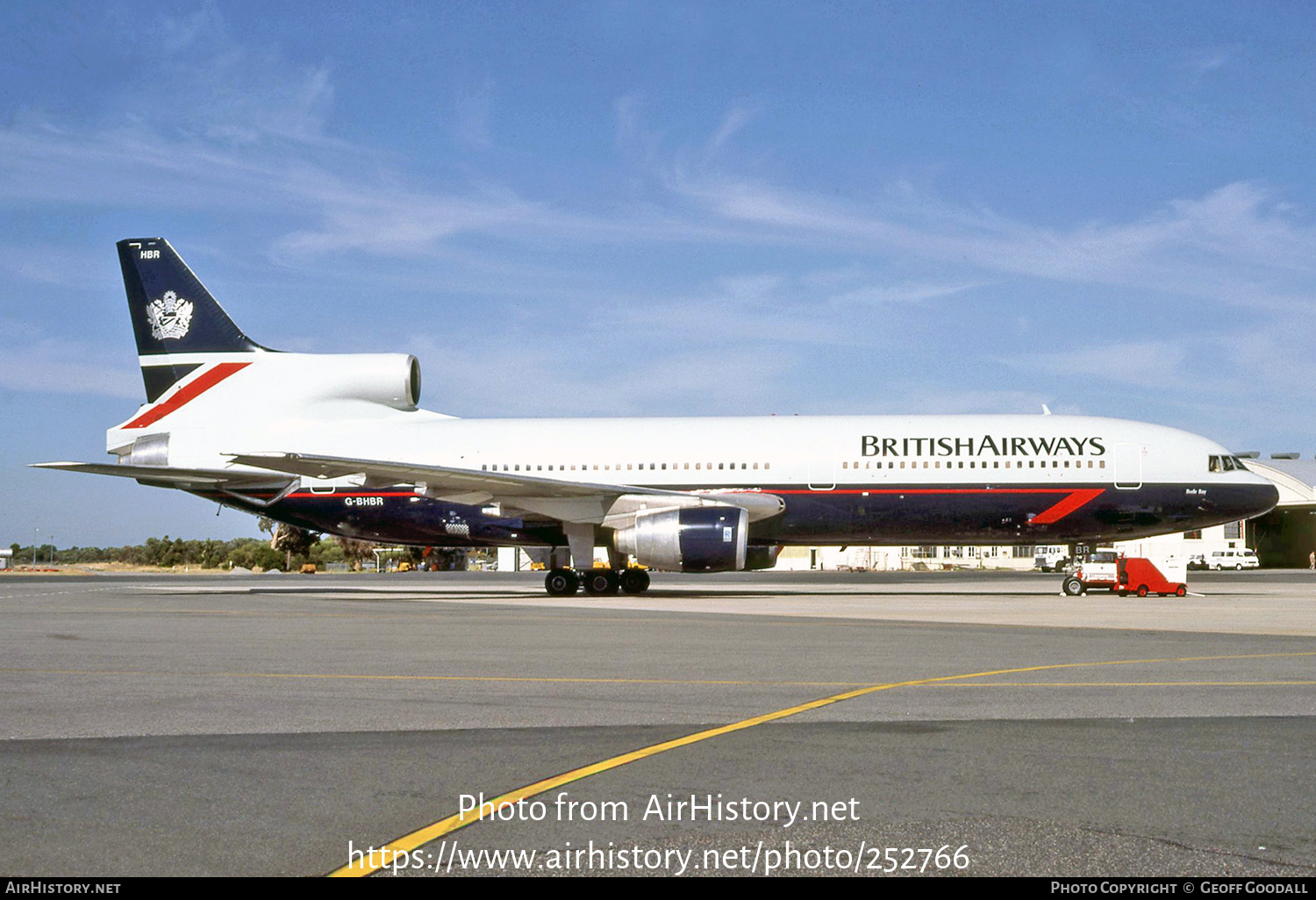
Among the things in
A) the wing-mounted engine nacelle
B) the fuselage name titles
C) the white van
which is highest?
the fuselage name titles

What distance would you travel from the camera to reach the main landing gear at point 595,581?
1073 inches

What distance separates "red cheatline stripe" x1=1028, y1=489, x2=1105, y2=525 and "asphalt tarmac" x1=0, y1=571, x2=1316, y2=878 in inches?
483

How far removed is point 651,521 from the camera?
24859mm

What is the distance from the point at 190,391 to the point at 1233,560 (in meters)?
55.8

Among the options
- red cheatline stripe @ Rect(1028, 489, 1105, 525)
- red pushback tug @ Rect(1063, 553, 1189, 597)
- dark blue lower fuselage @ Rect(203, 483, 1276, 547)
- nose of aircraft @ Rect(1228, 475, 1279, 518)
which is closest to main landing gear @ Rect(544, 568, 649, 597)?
dark blue lower fuselage @ Rect(203, 483, 1276, 547)

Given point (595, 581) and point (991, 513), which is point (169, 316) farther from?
point (991, 513)

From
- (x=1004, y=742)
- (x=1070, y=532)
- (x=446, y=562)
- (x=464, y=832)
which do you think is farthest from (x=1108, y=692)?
(x=446, y=562)

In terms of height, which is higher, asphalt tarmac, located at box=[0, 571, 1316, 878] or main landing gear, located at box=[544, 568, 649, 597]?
main landing gear, located at box=[544, 568, 649, 597]

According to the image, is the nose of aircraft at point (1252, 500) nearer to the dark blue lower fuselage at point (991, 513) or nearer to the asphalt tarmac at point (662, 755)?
the dark blue lower fuselage at point (991, 513)

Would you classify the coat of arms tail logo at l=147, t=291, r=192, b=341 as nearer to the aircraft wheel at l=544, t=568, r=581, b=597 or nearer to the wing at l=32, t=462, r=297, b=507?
the wing at l=32, t=462, r=297, b=507

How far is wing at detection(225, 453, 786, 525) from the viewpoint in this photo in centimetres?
2411

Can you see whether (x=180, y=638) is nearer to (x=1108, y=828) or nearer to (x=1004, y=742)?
(x=1004, y=742)

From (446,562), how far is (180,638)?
59531 mm

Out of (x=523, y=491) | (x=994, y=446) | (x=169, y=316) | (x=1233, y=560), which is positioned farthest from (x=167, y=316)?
(x=1233, y=560)
